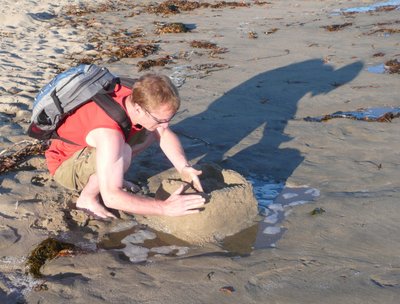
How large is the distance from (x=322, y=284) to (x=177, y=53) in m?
6.30

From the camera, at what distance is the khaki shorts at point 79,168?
12.0 ft

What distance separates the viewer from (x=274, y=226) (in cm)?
354

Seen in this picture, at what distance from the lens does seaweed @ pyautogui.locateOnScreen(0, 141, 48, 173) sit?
4344mm

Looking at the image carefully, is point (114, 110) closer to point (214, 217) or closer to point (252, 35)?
point (214, 217)

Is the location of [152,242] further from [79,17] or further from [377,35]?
[79,17]

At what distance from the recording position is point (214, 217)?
3.45 m

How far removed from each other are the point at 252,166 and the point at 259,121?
1.13 m

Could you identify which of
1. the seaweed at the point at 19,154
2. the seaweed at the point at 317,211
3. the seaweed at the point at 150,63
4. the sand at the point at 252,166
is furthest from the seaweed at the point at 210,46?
the seaweed at the point at 317,211

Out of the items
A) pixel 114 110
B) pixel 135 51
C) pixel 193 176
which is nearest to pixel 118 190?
pixel 114 110

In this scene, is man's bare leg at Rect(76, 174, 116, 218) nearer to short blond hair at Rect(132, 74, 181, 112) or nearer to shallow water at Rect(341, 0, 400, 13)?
short blond hair at Rect(132, 74, 181, 112)

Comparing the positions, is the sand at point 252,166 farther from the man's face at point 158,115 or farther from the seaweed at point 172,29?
the man's face at point 158,115

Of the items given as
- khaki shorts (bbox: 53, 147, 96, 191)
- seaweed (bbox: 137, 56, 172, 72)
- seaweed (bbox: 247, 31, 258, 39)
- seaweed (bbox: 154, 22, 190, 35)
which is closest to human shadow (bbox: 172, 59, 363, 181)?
khaki shorts (bbox: 53, 147, 96, 191)

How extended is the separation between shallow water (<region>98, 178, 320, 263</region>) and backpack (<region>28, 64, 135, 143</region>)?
A: 645mm

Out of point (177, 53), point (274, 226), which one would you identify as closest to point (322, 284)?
point (274, 226)
